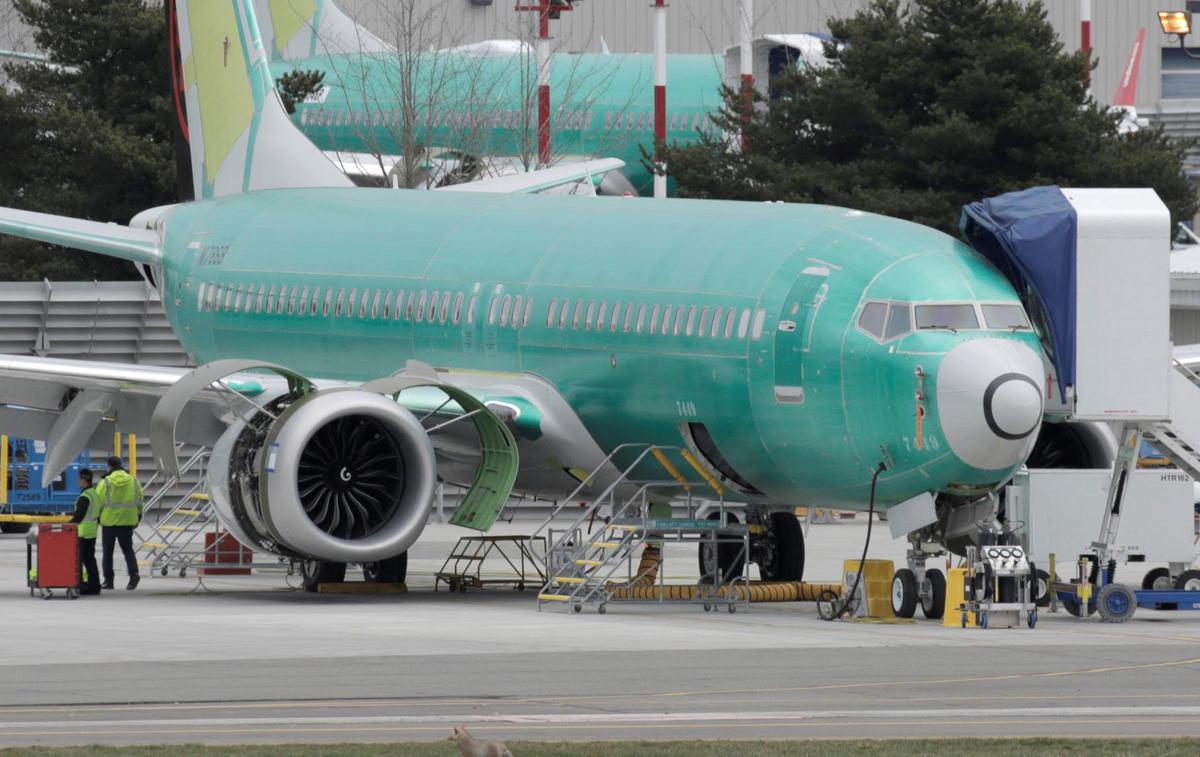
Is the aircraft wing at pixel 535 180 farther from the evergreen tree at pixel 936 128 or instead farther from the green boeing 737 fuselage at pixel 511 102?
the green boeing 737 fuselage at pixel 511 102

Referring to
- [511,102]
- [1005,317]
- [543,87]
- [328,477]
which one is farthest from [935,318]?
[511,102]

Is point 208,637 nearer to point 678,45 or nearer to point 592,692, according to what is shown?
point 592,692

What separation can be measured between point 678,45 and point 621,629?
6264 centimetres

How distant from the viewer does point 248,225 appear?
32.6 metres

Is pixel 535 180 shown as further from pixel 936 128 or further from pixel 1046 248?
pixel 1046 248

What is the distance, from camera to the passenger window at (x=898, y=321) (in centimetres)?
2223

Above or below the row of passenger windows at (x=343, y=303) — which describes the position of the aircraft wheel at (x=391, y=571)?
below

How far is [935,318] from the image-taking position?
2225cm

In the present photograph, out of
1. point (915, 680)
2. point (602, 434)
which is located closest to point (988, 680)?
point (915, 680)

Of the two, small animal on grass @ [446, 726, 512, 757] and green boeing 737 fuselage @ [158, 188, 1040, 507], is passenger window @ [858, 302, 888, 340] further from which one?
small animal on grass @ [446, 726, 512, 757]

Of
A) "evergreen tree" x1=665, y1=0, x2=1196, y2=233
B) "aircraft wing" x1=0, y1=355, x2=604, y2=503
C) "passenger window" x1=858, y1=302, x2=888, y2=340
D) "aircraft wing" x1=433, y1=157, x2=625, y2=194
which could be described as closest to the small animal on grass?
"passenger window" x1=858, y1=302, x2=888, y2=340

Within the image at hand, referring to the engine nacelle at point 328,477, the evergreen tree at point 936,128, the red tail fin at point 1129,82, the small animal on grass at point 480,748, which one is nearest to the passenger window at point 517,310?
the engine nacelle at point 328,477

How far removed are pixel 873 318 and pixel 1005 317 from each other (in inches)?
48.8

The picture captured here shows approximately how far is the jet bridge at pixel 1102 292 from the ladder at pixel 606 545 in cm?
414
